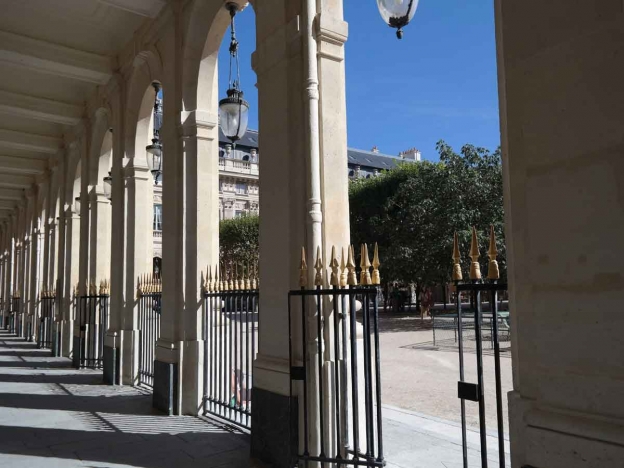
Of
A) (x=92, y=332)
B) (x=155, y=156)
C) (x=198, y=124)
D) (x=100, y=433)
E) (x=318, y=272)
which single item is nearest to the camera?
(x=318, y=272)

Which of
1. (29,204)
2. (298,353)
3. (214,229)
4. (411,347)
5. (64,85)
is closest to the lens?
(298,353)

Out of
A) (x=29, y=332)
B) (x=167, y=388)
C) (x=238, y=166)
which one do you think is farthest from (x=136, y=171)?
(x=238, y=166)

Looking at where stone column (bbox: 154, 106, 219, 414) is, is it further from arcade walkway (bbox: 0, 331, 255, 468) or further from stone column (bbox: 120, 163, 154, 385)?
stone column (bbox: 120, 163, 154, 385)

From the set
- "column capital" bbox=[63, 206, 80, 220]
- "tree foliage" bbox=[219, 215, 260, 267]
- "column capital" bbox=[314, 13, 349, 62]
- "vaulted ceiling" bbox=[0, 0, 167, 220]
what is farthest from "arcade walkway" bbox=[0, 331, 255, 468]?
"tree foliage" bbox=[219, 215, 260, 267]

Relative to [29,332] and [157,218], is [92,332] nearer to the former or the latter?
[29,332]

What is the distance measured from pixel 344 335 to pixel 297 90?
2.26 meters

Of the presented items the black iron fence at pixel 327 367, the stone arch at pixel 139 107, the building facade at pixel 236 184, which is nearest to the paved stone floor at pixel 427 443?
the black iron fence at pixel 327 367

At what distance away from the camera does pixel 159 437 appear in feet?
Answer: 19.0

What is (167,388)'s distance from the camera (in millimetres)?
6938

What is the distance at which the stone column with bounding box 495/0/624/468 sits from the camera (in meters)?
2.15

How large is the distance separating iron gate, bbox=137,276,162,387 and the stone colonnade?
176 millimetres

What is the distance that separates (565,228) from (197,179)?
18.3 ft

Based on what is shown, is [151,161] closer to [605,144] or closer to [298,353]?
[298,353]

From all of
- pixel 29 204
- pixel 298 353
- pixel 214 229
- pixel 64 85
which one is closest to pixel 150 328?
pixel 214 229
